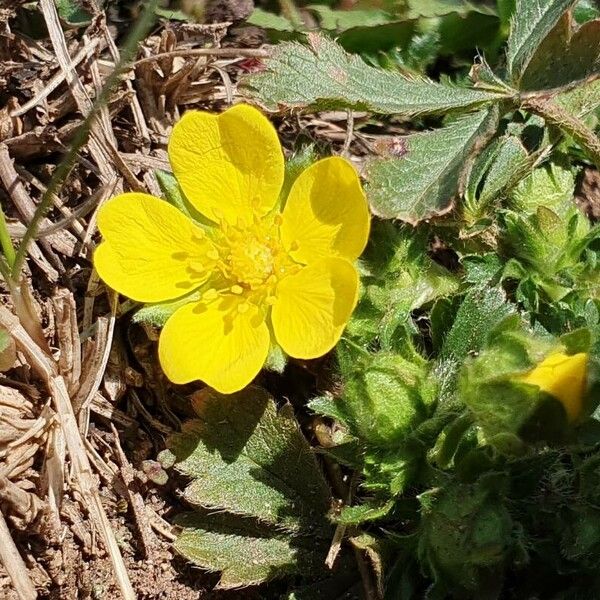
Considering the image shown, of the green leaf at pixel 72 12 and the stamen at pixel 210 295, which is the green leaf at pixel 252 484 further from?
the green leaf at pixel 72 12

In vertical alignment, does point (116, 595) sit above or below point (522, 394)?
below

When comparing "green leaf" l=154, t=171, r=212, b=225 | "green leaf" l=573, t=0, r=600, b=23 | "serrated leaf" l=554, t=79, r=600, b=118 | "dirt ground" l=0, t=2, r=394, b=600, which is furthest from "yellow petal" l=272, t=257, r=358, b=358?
"green leaf" l=573, t=0, r=600, b=23

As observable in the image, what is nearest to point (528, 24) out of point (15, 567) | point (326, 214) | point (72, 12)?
point (326, 214)

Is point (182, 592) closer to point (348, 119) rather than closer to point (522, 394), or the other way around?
point (522, 394)

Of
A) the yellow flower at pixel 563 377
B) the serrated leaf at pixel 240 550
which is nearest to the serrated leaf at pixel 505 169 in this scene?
the yellow flower at pixel 563 377

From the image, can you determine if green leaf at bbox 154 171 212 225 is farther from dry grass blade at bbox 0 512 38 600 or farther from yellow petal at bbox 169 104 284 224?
dry grass blade at bbox 0 512 38 600

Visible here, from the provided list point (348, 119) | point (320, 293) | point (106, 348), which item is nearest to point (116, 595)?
point (106, 348)
